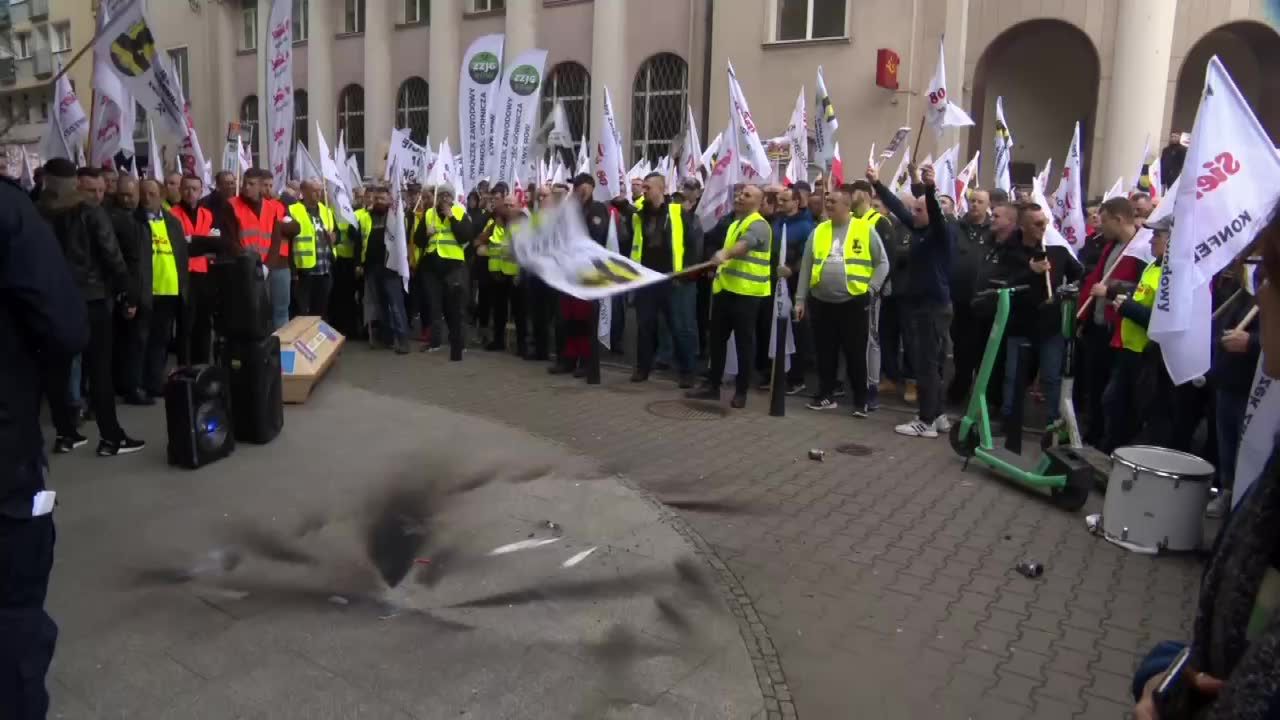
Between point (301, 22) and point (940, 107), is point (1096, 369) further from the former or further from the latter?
point (301, 22)

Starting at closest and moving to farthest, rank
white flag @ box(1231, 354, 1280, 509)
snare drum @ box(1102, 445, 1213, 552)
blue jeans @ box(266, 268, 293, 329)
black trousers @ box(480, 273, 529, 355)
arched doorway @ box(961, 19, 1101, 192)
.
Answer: white flag @ box(1231, 354, 1280, 509)
snare drum @ box(1102, 445, 1213, 552)
blue jeans @ box(266, 268, 293, 329)
black trousers @ box(480, 273, 529, 355)
arched doorway @ box(961, 19, 1101, 192)

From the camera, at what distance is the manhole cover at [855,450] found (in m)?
7.67

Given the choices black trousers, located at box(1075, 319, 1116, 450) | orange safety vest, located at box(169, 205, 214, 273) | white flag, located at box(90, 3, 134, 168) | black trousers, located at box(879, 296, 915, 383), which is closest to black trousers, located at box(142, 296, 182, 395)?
orange safety vest, located at box(169, 205, 214, 273)

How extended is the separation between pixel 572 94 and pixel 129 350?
1753 centimetres

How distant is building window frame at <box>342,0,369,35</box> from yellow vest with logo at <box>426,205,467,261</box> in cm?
1963

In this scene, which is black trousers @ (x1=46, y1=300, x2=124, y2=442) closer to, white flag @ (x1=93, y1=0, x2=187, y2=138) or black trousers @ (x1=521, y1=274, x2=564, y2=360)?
white flag @ (x1=93, y1=0, x2=187, y2=138)

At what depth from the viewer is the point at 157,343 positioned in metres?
8.91

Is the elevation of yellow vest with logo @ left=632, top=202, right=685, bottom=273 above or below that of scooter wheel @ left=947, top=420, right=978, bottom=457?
above

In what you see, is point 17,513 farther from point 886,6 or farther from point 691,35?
point 691,35

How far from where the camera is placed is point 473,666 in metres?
3.97

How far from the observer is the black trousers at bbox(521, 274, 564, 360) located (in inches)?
455

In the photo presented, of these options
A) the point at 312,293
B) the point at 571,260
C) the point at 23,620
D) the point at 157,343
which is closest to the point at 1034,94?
the point at 312,293

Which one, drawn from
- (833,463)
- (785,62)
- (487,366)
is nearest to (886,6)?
(785,62)

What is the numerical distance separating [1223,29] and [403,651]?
65.9 feet
